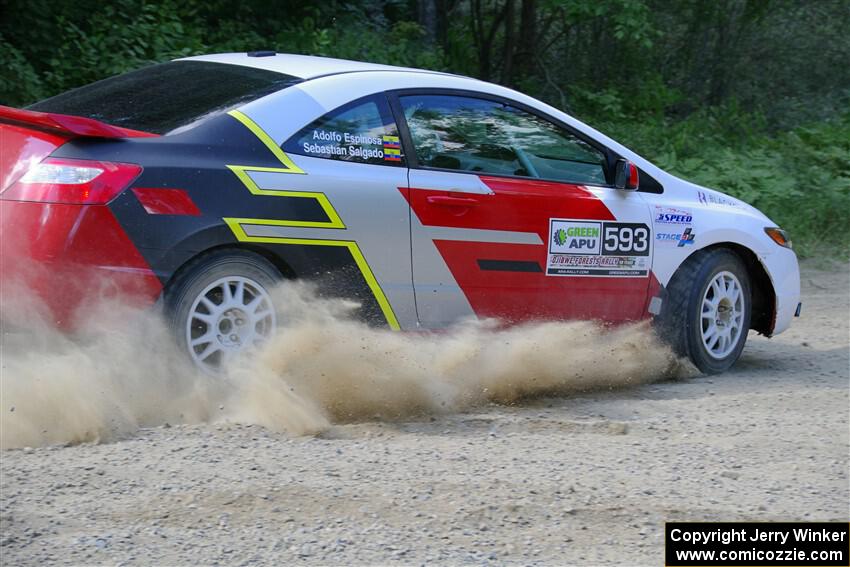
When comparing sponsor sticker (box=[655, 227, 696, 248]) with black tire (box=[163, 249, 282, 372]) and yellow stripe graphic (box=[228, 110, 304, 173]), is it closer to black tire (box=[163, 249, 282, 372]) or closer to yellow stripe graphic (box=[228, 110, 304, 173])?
yellow stripe graphic (box=[228, 110, 304, 173])

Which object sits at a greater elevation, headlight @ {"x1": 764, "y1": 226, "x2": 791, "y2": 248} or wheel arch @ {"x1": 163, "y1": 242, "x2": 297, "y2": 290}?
wheel arch @ {"x1": 163, "y1": 242, "x2": 297, "y2": 290}

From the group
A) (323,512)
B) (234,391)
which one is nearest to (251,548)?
(323,512)

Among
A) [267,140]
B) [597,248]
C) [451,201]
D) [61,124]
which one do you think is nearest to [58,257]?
[61,124]

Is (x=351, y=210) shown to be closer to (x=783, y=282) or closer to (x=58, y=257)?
(x=58, y=257)

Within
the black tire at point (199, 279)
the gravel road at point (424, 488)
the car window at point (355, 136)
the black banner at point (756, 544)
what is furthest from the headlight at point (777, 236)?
the black tire at point (199, 279)

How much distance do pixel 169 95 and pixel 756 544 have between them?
3366mm

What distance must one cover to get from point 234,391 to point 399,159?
4.71 ft

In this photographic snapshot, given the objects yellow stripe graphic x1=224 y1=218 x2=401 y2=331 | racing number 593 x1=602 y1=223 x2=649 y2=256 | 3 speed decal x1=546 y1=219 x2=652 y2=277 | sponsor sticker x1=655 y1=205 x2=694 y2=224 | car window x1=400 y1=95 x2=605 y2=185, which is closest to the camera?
yellow stripe graphic x1=224 y1=218 x2=401 y2=331

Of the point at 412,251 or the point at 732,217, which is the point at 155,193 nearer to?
the point at 412,251

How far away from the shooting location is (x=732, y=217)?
22.7 feet

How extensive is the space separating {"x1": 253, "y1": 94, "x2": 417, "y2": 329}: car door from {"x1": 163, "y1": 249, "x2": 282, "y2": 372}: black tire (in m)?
0.12

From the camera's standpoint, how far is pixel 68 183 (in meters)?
4.71

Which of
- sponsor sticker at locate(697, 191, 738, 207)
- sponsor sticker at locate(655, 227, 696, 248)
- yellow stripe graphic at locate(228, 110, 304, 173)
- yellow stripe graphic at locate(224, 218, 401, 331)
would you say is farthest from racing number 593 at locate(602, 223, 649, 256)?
yellow stripe graphic at locate(228, 110, 304, 173)

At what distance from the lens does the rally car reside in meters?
4.77
